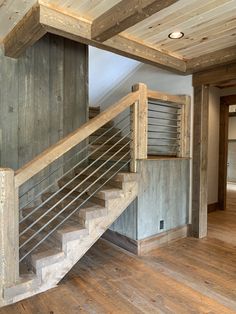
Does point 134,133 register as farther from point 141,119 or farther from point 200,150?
point 200,150

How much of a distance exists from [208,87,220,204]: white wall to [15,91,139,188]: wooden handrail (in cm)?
273

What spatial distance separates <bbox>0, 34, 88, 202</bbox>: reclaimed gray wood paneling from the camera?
10.1 feet

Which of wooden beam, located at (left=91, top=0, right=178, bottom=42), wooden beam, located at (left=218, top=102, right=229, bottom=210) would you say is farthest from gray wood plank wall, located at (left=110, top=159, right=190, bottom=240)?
wooden beam, located at (left=218, top=102, right=229, bottom=210)

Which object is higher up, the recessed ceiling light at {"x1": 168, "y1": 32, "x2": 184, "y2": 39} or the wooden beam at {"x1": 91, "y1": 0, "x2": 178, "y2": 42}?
the recessed ceiling light at {"x1": 168, "y1": 32, "x2": 184, "y2": 39}

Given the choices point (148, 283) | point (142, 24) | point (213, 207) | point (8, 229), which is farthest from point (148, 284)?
point (213, 207)

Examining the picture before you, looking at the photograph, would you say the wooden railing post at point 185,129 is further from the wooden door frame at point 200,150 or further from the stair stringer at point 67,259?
the stair stringer at point 67,259

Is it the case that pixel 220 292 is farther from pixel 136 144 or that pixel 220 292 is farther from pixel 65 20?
pixel 65 20

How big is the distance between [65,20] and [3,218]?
5.74ft

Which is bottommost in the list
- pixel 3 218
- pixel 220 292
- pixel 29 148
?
pixel 220 292

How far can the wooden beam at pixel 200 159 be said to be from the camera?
354 cm

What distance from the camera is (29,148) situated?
130 inches

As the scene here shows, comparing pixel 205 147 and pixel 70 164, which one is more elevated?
pixel 205 147

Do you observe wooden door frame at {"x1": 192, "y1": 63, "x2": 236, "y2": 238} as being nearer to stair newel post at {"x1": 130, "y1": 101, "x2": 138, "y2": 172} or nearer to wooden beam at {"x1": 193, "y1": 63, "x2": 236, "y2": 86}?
wooden beam at {"x1": 193, "y1": 63, "x2": 236, "y2": 86}

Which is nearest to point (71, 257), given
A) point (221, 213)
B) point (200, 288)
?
point (200, 288)
